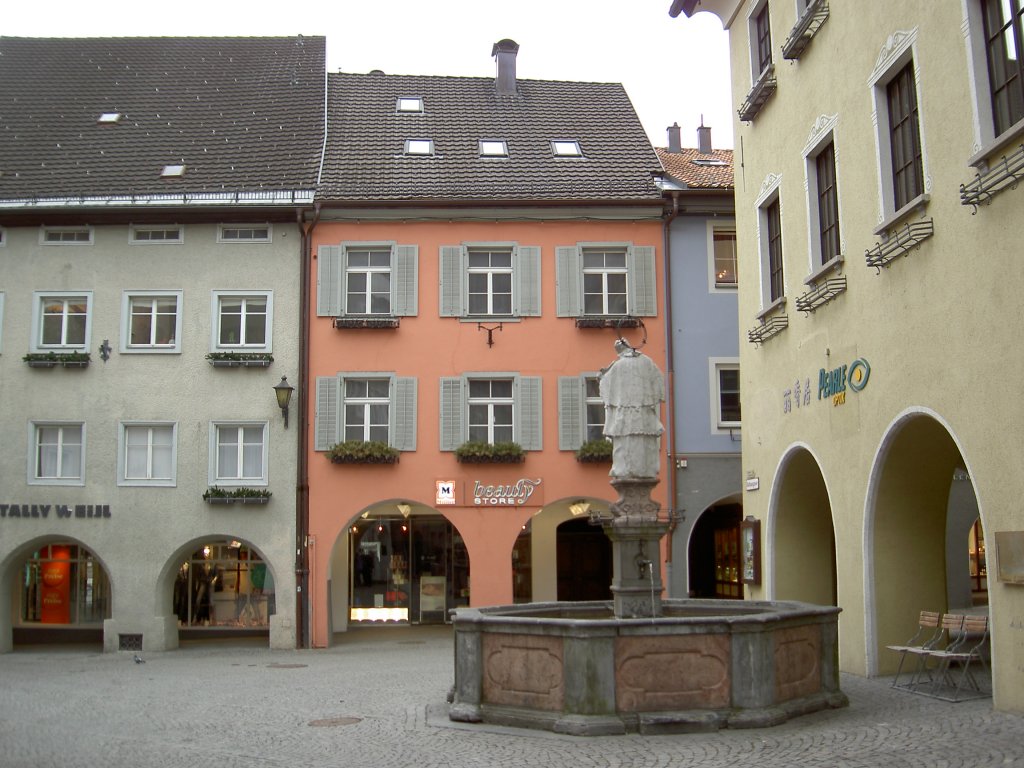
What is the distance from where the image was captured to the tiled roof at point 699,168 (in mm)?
24375

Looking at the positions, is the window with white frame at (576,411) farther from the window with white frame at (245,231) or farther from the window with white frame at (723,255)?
the window with white frame at (245,231)

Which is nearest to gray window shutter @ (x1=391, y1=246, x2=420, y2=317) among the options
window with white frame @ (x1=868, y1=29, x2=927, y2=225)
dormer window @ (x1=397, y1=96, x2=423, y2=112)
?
dormer window @ (x1=397, y1=96, x2=423, y2=112)

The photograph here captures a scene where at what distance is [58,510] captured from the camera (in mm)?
22719

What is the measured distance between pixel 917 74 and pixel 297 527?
14835 mm

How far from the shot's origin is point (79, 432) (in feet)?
76.1

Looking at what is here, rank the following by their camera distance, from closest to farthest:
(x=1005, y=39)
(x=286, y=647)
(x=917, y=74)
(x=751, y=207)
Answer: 1. (x=1005, y=39)
2. (x=917, y=74)
3. (x=751, y=207)
4. (x=286, y=647)

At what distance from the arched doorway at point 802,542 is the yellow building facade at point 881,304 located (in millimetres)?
33

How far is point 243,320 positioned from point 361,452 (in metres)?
3.70

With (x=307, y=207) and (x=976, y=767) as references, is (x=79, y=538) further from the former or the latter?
(x=976, y=767)

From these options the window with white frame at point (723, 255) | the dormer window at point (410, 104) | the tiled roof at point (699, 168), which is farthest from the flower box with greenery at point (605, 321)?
the dormer window at point (410, 104)

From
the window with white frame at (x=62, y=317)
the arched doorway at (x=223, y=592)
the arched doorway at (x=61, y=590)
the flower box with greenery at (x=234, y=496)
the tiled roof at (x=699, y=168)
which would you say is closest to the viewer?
the flower box with greenery at (x=234, y=496)

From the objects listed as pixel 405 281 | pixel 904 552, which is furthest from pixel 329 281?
pixel 904 552

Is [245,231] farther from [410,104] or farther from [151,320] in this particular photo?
[410,104]

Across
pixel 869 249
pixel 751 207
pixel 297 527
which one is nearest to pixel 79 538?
pixel 297 527
